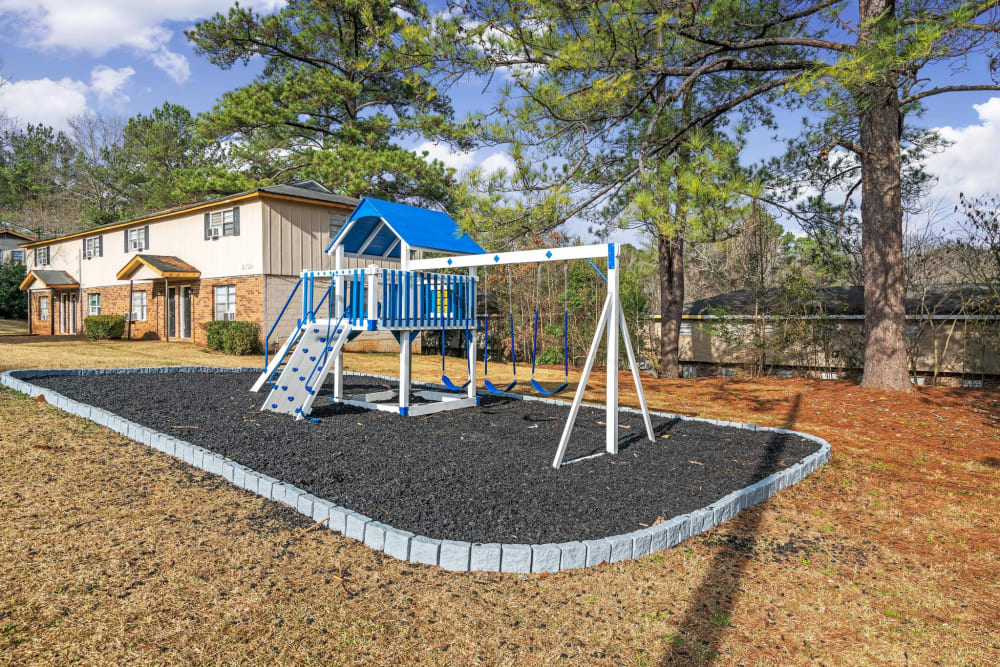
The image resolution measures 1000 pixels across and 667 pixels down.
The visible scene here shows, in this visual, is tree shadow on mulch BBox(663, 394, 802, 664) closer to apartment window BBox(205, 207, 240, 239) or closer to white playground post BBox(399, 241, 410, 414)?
white playground post BBox(399, 241, 410, 414)

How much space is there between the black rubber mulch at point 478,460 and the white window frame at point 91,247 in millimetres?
20561

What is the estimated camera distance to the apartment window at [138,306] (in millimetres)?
22016

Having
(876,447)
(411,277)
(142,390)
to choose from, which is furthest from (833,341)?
(142,390)

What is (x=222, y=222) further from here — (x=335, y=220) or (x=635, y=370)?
(x=635, y=370)

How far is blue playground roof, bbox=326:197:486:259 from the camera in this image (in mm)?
8164

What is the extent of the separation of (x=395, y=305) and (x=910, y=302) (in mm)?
13285

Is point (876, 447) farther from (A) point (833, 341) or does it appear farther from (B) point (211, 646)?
(A) point (833, 341)

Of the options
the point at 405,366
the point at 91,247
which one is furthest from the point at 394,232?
the point at 91,247

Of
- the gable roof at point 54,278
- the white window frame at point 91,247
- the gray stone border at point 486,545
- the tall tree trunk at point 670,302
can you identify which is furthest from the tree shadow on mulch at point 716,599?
the gable roof at point 54,278

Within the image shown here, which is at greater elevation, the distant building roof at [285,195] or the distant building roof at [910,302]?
the distant building roof at [285,195]

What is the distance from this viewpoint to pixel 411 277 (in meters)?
7.77

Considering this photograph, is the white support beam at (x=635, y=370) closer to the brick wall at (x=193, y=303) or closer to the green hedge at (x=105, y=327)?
the brick wall at (x=193, y=303)

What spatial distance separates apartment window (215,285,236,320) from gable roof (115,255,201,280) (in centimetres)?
132

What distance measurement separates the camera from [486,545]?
10.8ft
